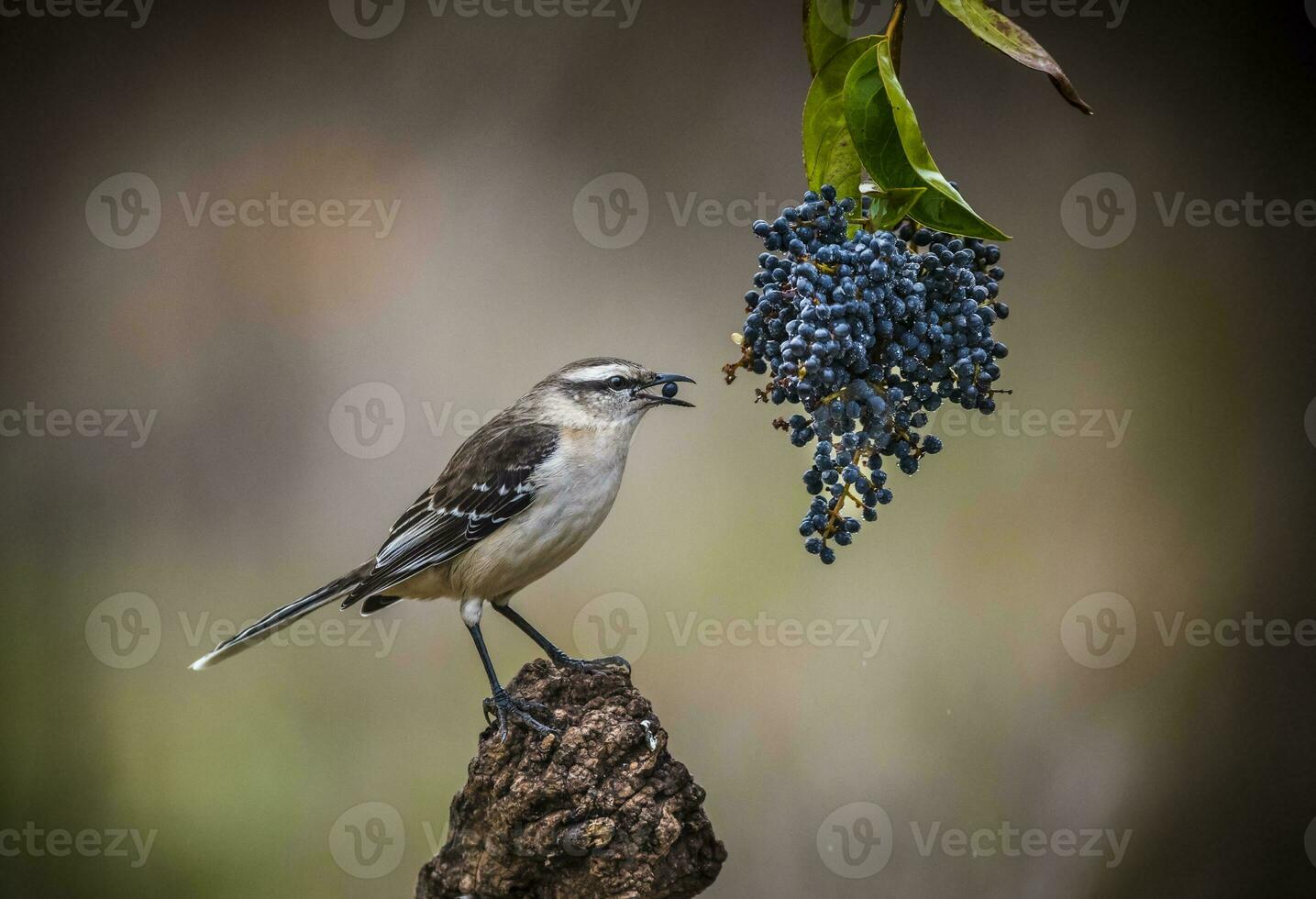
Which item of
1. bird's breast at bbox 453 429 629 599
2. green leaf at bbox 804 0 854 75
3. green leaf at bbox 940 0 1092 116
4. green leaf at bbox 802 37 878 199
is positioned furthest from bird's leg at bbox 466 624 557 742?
green leaf at bbox 940 0 1092 116

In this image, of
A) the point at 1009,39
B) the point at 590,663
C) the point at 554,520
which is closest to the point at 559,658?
the point at 590,663

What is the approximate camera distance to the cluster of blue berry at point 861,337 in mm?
1508

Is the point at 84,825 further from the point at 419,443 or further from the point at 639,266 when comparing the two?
the point at 639,266

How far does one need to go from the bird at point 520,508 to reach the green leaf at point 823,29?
79 cm

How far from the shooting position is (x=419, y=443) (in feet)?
11.1

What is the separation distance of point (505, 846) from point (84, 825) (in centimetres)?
201

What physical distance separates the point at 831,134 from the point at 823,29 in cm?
14

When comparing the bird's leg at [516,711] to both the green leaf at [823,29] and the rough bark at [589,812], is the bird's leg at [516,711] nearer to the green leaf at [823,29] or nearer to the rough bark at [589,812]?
the rough bark at [589,812]

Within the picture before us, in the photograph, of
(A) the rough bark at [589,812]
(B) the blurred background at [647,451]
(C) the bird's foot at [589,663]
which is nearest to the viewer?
(A) the rough bark at [589,812]

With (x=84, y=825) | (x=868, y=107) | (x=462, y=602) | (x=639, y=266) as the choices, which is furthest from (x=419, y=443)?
(x=868, y=107)

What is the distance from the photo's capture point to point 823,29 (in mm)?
1668

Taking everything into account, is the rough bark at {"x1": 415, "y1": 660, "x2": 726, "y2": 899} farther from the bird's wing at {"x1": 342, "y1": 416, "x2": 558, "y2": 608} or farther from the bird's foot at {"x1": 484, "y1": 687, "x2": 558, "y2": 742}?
the bird's wing at {"x1": 342, "y1": 416, "x2": 558, "y2": 608}

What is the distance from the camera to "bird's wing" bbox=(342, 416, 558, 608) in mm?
2387

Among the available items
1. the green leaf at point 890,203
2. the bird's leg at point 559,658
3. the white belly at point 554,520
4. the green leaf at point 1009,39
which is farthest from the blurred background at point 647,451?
the green leaf at point 1009,39
